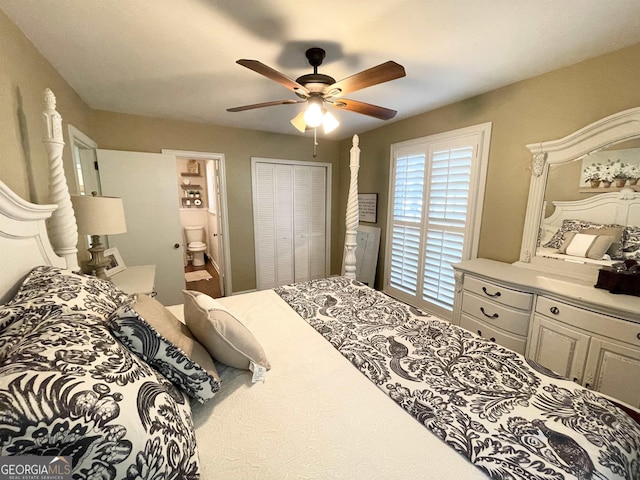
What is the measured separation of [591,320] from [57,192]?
3186 millimetres

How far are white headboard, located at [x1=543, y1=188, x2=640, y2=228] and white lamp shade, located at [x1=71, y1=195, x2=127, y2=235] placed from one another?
3.29 meters

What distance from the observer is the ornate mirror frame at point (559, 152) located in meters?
1.71

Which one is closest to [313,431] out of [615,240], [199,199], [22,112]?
[22,112]

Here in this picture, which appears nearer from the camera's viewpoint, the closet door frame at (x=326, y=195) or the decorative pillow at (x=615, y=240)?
the decorative pillow at (x=615, y=240)

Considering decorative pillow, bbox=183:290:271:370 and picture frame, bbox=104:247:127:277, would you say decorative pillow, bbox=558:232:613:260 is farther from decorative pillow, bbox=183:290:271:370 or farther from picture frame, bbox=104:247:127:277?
picture frame, bbox=104:247:127:277

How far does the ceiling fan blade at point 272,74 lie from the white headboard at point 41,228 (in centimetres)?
109

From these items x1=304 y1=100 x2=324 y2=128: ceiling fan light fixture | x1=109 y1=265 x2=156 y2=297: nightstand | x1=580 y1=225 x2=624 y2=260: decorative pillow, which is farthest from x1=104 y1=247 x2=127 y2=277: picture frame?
x1=580 y1=225 x2=624 y2=260: decorative pillow

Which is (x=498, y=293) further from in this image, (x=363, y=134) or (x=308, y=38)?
(x=363, y=134)

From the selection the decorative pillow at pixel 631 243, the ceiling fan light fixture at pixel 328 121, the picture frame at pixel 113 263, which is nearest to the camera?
the decorative pillow at pixel 631 243

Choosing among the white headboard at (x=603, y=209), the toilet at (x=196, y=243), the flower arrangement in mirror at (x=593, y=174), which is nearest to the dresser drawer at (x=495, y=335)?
the white headboard at (x=603, y=209)

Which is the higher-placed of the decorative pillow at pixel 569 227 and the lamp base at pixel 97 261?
the decorative pillow at pixel 569 227

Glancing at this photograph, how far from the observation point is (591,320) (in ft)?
5.11

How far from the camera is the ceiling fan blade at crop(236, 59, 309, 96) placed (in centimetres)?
137

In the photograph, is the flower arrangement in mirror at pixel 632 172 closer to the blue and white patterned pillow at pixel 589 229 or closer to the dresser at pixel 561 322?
the blue and white patterned pillow at pixel 589 229
